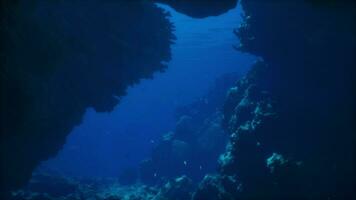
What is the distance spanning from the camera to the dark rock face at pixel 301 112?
476 inches

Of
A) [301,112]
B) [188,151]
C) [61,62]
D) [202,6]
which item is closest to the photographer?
[61,62]

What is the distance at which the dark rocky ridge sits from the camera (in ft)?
31.5

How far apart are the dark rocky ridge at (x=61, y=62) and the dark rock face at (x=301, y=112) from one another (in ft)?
14.2

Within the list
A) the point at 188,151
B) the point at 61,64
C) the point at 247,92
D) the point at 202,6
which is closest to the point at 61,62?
the point at 61,64

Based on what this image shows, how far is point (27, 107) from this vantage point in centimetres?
990

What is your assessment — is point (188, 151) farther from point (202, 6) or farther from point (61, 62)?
point (61, 62)

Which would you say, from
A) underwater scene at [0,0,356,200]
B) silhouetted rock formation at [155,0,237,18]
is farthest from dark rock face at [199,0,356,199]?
A: silhouetted rock formation at [155,0,237,18]

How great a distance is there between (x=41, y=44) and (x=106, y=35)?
3647 mm

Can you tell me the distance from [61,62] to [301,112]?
9.60 meters

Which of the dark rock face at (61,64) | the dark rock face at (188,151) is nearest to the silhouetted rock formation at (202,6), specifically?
the dark rock face at (61,64)

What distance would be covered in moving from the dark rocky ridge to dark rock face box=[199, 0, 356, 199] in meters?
4.32

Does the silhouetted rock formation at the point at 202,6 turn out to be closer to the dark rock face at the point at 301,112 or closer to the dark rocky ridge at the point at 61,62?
the dark rocky ridge at the point at 61,62

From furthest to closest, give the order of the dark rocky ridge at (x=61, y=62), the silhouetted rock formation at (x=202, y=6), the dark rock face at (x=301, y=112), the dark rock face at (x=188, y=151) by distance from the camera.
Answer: the dark rock face at (x=188, y=151)
the dark rock face at (x=301, y=112)
the silhouetted rock formation at (x=202, y=6)
the dark rocky ridge at (x=61, y=62)

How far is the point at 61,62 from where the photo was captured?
11.1m
